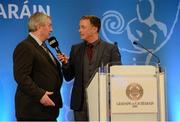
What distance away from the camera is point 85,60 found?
3559 millimetres

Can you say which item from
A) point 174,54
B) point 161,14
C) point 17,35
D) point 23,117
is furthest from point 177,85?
point 23,117

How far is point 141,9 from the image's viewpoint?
4.61 meters

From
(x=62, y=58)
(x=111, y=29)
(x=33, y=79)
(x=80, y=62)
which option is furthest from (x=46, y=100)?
(x=111, y=29)

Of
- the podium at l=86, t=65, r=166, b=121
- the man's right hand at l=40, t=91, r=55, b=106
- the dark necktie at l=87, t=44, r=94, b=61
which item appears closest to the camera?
the podium at l=86, t=65, r=166, b=121

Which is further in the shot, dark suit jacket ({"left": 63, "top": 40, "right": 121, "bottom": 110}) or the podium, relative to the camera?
dark suit jacket ({"left": 63, "top": 40, "right": 121, "bottom": 110})

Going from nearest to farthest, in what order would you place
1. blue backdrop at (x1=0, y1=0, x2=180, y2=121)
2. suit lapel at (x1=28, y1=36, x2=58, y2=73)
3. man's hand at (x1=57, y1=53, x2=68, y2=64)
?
suit lapel at (x1=28, y1=36, x2=58, y2=73) < man's hand at (x1=57, y1=53, x2=68, y2=64) < blue backdrop at (x1=0, y1=0, x2=180, y2=121)

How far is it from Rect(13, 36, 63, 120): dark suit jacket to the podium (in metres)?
0.60

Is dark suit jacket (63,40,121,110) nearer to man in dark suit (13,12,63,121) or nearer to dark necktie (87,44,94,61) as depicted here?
dark necktie (87,44,94,61)

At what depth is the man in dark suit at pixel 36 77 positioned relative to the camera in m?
3.05

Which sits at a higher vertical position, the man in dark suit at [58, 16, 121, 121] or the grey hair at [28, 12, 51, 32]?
the grey hair at [28, 12, 51, 32]

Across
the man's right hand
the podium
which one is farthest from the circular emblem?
the man's right hand

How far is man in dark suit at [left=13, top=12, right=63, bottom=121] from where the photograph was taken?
3049 millimetres

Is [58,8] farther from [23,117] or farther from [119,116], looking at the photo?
[119,116]

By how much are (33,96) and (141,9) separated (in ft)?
6.71
